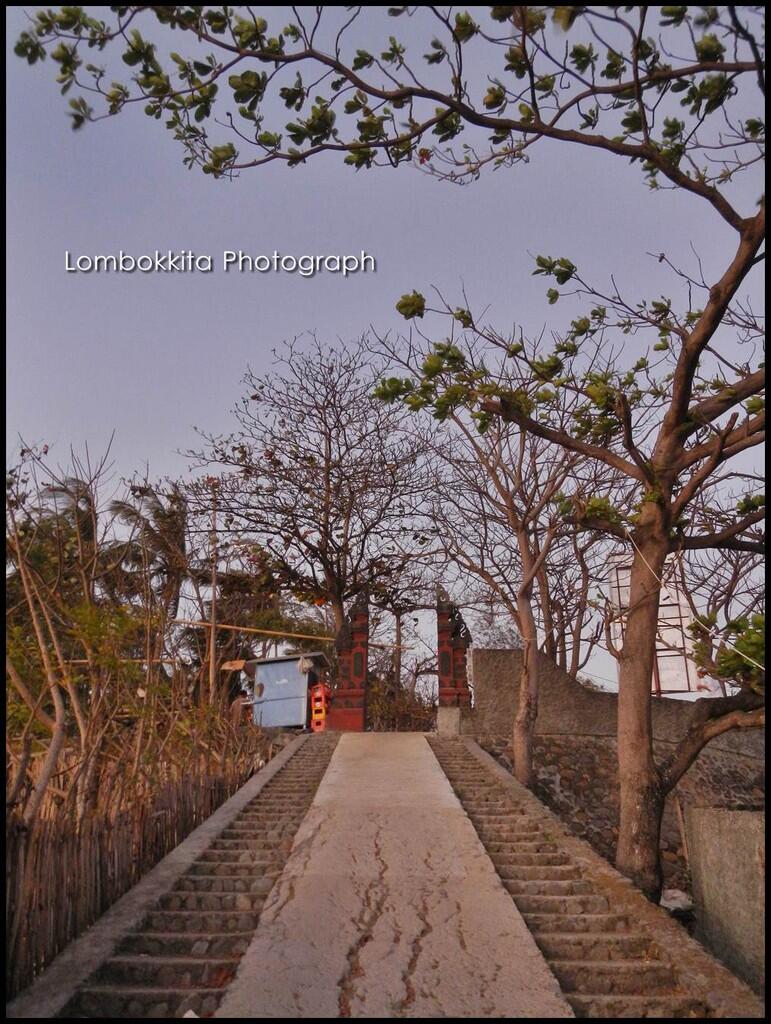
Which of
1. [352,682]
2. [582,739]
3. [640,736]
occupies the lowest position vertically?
[582,739]

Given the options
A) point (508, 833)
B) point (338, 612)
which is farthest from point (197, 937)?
point (338, 612)

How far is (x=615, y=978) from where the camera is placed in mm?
3834

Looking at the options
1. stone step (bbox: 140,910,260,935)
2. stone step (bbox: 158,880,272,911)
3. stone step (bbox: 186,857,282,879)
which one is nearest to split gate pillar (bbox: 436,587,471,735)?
stone step (bbox: 186,857,282,879)

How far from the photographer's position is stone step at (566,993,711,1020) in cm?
348

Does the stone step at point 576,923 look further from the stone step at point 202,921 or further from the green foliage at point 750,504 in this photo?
the green foliage at point 750,504

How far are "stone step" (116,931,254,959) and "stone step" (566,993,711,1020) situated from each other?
1626 millimetres

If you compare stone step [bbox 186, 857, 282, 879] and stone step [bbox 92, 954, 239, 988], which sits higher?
stone step [bbox 92, 954, 239, 988]

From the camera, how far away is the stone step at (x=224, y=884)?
509 centimetres

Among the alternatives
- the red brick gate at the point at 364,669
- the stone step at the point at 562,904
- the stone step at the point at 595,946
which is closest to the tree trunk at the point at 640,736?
the stone step at the point at 562,904

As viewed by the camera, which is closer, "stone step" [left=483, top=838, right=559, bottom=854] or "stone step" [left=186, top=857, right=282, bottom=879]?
"stone step" [left=186, top=857, right=282, bottom=879]

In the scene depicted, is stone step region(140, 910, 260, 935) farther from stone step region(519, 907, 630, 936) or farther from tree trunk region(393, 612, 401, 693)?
tree trunk region(393, 612, 401, 693)

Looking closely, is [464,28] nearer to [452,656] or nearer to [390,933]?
[390,933]

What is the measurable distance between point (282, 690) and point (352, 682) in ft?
10.6

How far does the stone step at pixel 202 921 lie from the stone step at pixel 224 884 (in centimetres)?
50
